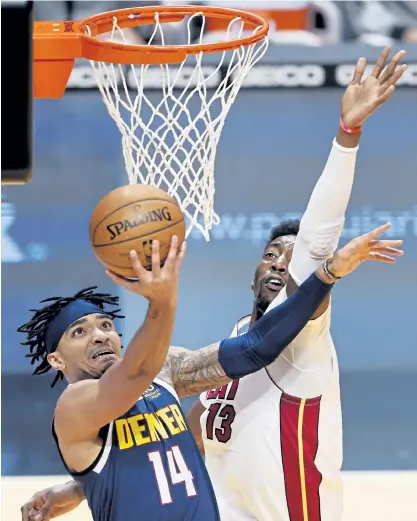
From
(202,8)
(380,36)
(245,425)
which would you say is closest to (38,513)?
(245,425)

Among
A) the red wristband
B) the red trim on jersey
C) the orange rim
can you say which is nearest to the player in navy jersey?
the red trim on jersey

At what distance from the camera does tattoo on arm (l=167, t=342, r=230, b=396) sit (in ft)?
11.3

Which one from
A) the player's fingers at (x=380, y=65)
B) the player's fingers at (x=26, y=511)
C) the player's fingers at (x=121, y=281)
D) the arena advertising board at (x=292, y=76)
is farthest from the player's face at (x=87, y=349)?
the arena advertising board at (x=292, y=76)

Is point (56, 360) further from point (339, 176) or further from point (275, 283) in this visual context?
point (339, 176)

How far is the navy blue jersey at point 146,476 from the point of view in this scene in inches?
123

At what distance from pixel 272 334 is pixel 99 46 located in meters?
1.28

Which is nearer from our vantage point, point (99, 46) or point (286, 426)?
point (286, 426)

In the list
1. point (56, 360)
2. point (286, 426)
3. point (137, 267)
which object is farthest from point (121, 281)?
point (286, 426)

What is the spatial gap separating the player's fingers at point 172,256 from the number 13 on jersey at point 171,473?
764 millimetres

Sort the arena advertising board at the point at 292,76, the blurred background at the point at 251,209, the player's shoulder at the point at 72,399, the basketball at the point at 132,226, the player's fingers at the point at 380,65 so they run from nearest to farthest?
the basketball at the point at 132,226, the player's shoulder at the point at 72,399, the player's fingers at the point at 380,65, the blurred background at the point at 251,209, the arena advertising board at the point at 292,76

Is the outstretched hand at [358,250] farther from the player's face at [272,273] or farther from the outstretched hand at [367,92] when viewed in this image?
the player's face at [272,273]

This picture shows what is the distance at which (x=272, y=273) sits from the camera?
3680 millimetres

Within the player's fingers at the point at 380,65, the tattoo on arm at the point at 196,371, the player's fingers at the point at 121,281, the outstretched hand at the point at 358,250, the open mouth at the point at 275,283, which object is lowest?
the tattoo on arm at the point at 196,371

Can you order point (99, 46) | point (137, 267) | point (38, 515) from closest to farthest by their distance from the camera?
point (137, 267)
point (38, 515)
point (99, 46)
